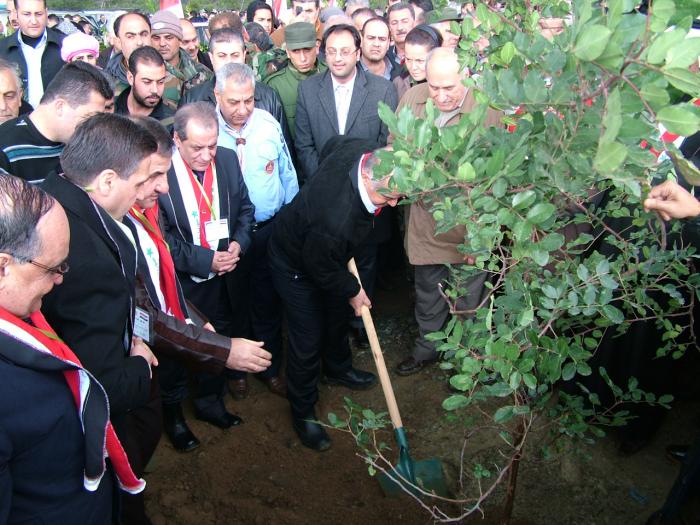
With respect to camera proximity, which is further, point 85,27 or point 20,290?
point 85,27

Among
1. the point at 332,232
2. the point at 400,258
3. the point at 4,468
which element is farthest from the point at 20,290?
the point at 400,258

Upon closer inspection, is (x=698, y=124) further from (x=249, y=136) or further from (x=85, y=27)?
(x=85, y=27)

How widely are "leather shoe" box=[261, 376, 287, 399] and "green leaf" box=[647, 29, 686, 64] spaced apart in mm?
3297

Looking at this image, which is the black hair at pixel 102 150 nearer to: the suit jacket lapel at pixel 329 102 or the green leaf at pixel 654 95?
the green leaf at pixel 654 95

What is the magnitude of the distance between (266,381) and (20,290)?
8.35 feet

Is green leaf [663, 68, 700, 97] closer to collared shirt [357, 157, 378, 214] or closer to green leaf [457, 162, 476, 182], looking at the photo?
green leaf [457, 162, 476, 182]

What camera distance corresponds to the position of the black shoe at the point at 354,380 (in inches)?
151

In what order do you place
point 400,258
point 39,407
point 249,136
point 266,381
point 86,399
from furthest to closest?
point 400,258 → point 266,381 → point 249,136 → point 86,399 → point 39,407

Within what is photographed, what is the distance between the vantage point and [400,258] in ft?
16.6

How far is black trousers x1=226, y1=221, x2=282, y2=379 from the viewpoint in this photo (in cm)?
371

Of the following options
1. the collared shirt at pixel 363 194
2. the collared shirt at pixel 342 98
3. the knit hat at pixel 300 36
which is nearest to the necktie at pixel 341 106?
the collared shirt at pixel 342 98

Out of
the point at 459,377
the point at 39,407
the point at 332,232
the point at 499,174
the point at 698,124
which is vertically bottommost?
the point at 332,232

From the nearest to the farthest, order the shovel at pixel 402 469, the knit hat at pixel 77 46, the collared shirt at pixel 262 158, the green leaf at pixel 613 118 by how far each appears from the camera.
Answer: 1. the green leaf at pixel 613 118
2. the shovel at pixel 402 469
3. the collared shirt at pixel 262 158
4. the knit hat at pixel 77 46

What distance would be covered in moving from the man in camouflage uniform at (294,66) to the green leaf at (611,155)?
3.66 metres
